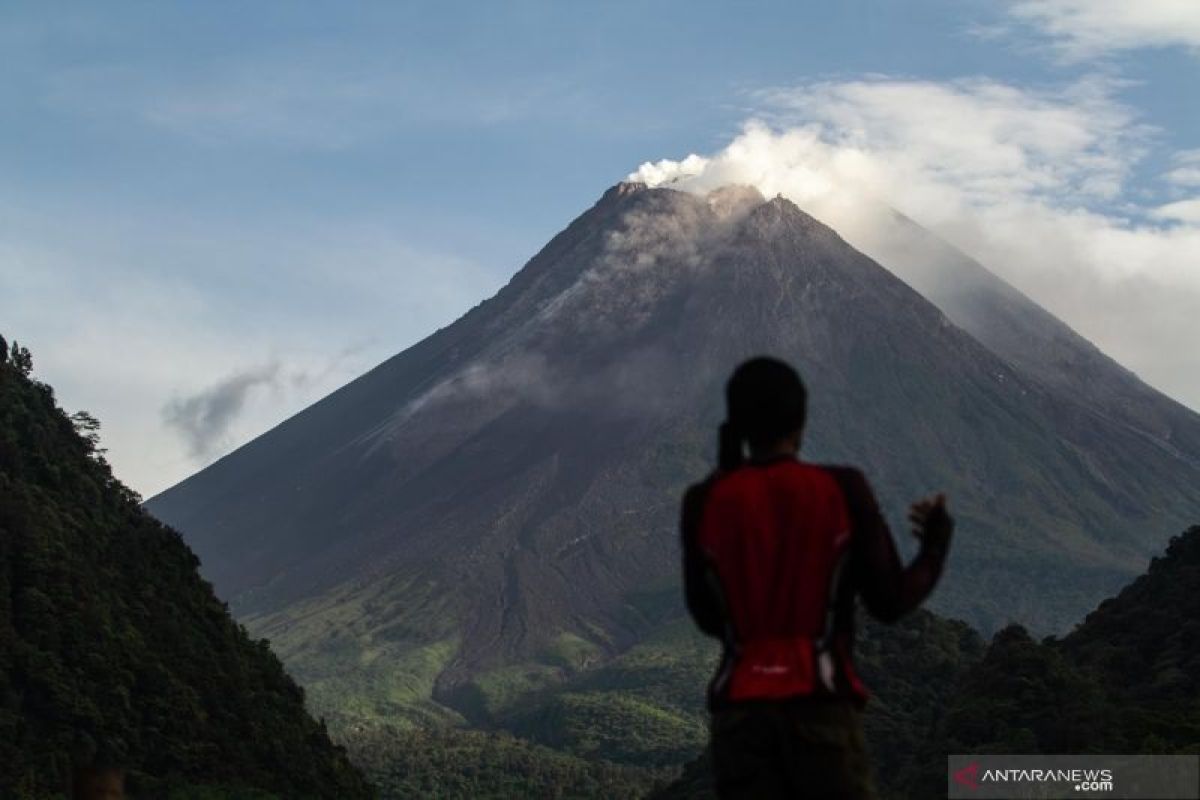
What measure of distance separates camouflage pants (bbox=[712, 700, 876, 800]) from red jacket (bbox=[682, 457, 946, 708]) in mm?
75

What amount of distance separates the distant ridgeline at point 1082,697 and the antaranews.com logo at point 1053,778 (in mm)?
10830

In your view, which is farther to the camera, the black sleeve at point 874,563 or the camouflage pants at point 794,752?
the black sleeve at point 874,563

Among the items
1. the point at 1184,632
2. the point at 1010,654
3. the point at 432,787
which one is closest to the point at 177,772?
the point at 1010,654

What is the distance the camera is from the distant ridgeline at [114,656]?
186ft

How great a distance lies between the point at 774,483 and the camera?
7730mm

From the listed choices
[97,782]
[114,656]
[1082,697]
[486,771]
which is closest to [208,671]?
[114,656]

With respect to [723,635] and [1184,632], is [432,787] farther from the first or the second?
[723,635]

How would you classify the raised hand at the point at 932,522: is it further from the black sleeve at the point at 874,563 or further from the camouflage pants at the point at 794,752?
the camouflage pants at the point at 794,752

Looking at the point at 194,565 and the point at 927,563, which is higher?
the point at 194,565

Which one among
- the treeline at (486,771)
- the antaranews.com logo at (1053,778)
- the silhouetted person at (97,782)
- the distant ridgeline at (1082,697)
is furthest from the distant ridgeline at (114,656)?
the treeline at (486,771)

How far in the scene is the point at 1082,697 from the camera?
1821 inches

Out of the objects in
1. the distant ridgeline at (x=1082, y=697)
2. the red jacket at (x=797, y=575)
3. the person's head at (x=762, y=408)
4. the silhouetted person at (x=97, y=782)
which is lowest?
the silhouetted person at (x=97, y=782)

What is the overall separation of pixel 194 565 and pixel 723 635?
237 ft

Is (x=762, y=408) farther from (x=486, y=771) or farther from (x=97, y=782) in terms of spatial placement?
(x=486, y=771)
